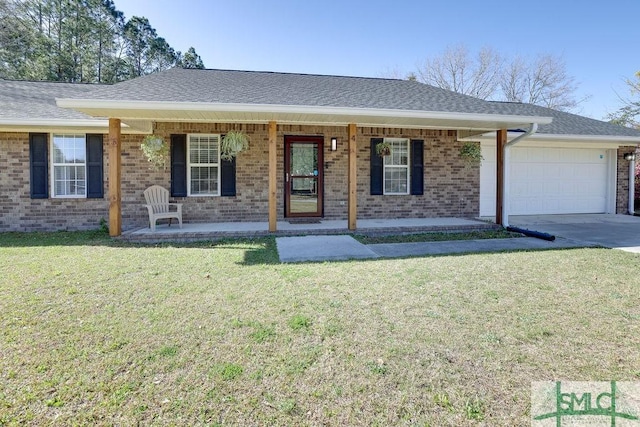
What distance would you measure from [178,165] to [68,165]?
259 centimetres

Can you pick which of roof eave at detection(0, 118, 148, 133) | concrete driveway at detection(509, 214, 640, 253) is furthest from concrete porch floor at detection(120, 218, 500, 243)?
roof eave at detection(0, 118, 148, 133)

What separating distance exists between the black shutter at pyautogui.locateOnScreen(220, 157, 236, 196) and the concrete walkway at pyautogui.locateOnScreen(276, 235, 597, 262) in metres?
2.61

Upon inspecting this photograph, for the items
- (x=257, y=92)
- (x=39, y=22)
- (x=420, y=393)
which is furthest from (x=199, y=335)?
(x=39, y=22)

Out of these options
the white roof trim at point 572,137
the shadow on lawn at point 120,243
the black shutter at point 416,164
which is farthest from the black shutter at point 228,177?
the white roof trim at point 572,137

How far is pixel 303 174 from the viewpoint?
9844mm

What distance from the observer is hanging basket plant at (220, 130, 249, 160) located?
8992mm

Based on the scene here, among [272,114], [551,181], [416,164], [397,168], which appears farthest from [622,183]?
[272,114]

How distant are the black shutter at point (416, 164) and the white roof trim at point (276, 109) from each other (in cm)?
250

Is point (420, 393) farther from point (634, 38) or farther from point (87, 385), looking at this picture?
point (634, 38)

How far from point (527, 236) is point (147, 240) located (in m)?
8.06

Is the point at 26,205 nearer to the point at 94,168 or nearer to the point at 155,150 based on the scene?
the point at 94,168

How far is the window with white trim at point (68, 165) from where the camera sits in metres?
8.91

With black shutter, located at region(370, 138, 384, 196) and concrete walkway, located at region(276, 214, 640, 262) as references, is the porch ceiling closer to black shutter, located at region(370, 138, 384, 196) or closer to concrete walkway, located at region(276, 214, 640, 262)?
black shutter, located at region(370, 138, 384, 196)

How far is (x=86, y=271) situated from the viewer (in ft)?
16.9
